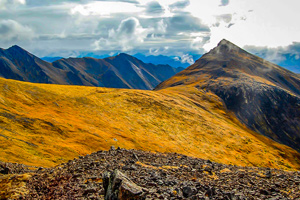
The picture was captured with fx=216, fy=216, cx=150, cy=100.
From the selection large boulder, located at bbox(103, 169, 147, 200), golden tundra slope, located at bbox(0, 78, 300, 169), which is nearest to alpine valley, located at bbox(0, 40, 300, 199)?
large boulder, located at bbox(103, 169, 147, 200)

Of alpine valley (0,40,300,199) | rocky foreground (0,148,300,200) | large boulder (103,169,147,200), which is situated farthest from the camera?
alpine valley (0,40,300,199)

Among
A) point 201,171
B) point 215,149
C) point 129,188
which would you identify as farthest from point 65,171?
point 215,149

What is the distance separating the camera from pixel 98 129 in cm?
7325

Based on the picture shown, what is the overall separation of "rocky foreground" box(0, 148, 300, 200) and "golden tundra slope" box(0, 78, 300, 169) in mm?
15345

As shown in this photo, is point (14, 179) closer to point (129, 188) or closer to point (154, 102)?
point (129, 188)

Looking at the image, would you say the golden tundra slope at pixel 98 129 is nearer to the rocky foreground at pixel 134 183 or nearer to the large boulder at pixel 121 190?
the rocky foreground at pixel 134 183

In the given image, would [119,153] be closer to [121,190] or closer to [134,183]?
[134,183]

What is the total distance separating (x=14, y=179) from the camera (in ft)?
81.2

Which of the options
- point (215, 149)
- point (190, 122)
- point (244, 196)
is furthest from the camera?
point (190, 122)

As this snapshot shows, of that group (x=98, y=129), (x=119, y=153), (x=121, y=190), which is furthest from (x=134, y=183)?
(x=98, y=129)

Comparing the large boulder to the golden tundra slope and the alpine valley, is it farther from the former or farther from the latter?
the golden tundra slope

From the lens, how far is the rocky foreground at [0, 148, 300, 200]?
2003 cm

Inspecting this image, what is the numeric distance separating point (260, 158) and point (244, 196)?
97.8 m

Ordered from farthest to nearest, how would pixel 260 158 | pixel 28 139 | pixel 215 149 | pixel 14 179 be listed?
pixel 260 158 < pixel 215 149 < pixel 28 139 < pixel 14 179
